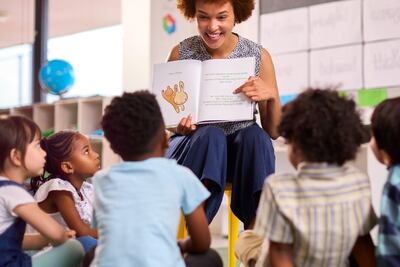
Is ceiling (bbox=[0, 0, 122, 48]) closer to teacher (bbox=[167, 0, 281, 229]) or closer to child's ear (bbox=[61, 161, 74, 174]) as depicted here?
teacher (bbox=[167, 0, 281, 229])

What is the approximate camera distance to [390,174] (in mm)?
1201

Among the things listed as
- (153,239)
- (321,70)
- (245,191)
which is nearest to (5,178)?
(153,239)

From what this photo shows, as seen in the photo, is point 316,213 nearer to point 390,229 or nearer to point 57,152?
point 390,229

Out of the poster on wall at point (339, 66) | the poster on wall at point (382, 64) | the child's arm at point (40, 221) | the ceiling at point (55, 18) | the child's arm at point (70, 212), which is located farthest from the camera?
the ceiling at point (55, 18)

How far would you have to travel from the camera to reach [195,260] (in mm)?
1304

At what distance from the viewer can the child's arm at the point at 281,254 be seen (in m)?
1.17

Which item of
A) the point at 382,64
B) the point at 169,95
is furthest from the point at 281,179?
the point at 382,64

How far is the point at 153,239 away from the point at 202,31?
0.99 meters

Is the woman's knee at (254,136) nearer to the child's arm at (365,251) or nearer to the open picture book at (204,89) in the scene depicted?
the open picture book at (204,89)

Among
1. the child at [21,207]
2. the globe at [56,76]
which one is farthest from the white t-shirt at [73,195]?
the globe at [56,76]

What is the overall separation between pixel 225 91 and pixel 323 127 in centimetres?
67

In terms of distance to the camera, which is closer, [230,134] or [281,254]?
[281,254]

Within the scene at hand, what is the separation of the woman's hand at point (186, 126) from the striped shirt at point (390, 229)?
2.51ft

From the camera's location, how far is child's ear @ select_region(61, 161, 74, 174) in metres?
1.82
